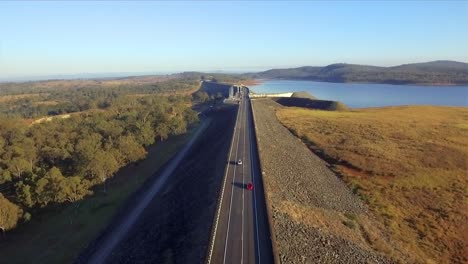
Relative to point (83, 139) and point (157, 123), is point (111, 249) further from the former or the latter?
point (157, 123)

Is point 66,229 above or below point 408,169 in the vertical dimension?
below

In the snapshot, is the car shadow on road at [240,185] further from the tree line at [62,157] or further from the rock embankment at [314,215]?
the tree line at [62,157]

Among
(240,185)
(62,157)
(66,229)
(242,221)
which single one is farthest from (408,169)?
(62,157)

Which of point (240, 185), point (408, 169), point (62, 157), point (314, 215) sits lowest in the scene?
point (408, 169)

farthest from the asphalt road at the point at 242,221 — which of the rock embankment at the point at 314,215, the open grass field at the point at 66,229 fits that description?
the open grass field at the point at 66,229

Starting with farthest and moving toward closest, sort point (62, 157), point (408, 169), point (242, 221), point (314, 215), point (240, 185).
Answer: point (62, 157)
point (408, 169)
point (240, 185)
point (314, 215)
point (242, 221)

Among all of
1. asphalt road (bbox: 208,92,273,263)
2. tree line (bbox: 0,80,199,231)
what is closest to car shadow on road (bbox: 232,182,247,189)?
asphalt road (bbox: 208,92,273,263)

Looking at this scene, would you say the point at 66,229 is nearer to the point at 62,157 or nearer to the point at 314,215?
the point at 62,157

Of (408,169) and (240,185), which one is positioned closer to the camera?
(240,185)
